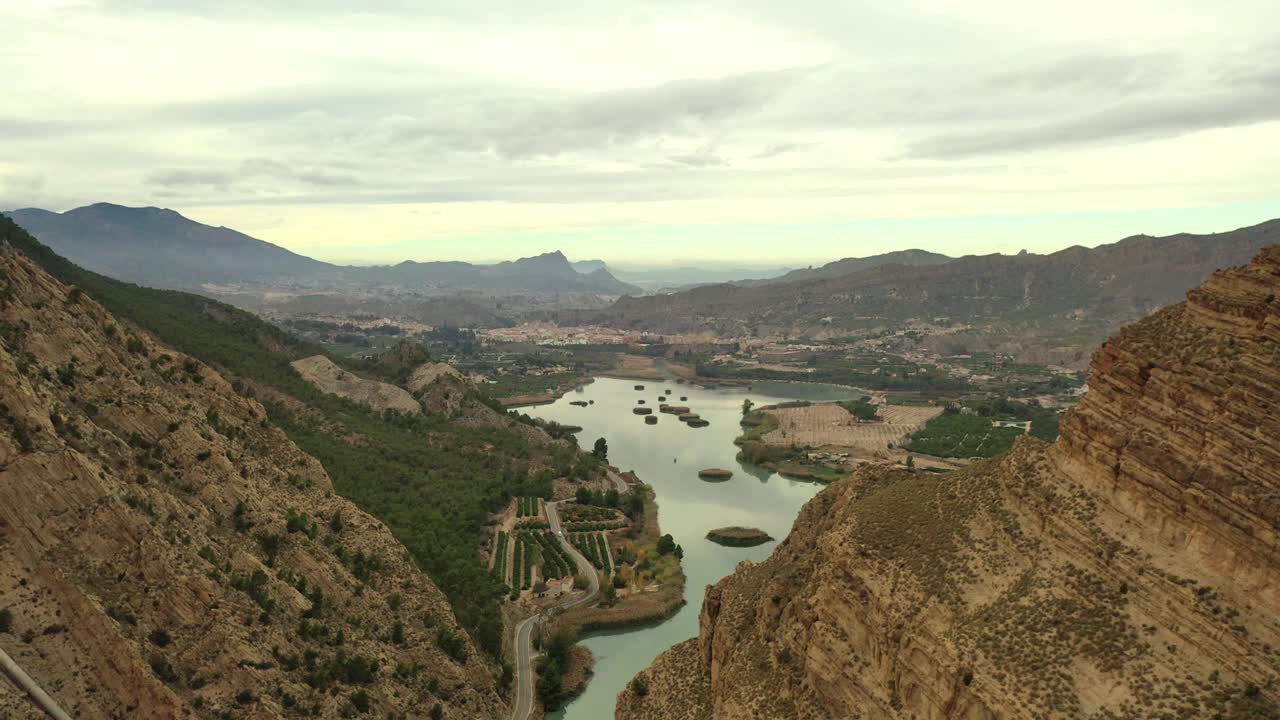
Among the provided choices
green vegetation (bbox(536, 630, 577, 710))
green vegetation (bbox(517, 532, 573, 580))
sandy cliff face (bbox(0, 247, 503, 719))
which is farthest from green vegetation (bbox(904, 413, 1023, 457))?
sandy cliff face (bbox(0, 247, 503, 719))

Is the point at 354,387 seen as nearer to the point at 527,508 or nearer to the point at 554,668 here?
the point at 527,508

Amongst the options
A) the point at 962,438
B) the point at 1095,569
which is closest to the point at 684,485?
the point at 962,438

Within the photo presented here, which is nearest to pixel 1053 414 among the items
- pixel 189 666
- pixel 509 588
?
pixel 509 588

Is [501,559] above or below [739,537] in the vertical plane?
above

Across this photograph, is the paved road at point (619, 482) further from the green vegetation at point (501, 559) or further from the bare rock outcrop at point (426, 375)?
the bare rock outcrop at point (426, 375)

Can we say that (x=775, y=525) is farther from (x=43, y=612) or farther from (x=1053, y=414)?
(x=1053, y=414)

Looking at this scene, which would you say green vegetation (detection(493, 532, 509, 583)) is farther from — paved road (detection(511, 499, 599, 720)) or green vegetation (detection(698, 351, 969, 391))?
green vegetation (detection(698, 351, 969, 391))
